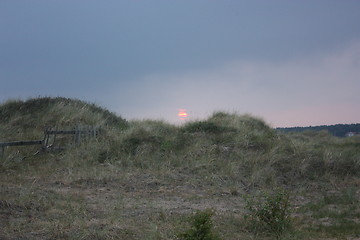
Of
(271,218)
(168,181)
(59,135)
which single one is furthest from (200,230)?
(59,135)

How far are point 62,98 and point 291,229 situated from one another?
16132 mm

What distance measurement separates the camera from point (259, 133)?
1588 centimetres

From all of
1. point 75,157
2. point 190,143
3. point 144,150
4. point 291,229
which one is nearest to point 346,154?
point 190,143

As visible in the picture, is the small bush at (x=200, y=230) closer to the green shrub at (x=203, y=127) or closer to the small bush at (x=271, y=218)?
the small bush at (x=271, y=218)

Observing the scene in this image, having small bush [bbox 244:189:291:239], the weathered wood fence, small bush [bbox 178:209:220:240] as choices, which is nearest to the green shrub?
the weathered wood fence

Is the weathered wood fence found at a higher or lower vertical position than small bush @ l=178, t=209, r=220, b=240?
higher

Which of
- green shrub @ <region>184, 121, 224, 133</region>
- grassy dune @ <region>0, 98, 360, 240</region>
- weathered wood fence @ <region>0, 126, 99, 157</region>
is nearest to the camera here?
grassy dune @ <region>0, 98, 360, 240</region>

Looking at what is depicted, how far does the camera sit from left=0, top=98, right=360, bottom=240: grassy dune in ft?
22.7

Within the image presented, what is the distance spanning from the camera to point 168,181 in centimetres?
1133

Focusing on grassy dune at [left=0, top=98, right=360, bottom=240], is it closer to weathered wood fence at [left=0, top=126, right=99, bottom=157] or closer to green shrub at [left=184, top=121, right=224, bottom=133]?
green shrub at [left=184, top=121, right=224, bottom=133]

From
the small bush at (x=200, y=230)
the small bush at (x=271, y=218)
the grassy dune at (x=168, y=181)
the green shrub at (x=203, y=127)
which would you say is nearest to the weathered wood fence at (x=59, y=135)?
the grassy dune at (x=168, y=181)

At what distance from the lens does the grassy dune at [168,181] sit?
22.7ft

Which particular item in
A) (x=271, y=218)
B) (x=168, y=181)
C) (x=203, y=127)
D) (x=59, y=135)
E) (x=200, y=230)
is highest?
(x=203, y=127)

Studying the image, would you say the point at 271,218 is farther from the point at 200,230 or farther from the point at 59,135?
the point at 59,135
